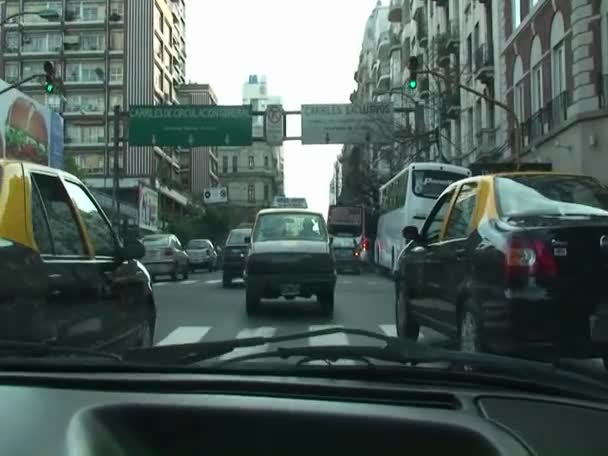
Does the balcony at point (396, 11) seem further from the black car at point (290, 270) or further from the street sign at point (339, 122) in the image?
the black car at point (290, 270)

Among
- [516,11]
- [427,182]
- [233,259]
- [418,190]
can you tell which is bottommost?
[233,259]

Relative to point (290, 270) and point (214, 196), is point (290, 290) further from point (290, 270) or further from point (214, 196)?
point (214, 196)

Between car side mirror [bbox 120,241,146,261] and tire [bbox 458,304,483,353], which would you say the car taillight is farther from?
car side mirror [bbox 120,241,146,261]

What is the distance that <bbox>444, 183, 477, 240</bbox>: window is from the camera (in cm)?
713

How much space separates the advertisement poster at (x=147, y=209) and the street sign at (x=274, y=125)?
2336 cm

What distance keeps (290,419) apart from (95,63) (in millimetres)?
Result: 83459

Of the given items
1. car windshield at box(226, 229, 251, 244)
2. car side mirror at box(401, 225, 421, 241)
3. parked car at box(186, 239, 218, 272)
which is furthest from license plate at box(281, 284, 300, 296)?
parked car at box(186, 239, 218, 272)

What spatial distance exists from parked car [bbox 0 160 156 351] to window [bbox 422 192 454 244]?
296cm

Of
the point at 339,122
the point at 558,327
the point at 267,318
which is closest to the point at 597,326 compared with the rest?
the point at 558,327

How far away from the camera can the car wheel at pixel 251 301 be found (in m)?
13.4

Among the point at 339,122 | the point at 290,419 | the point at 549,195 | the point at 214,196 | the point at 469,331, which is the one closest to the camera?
the point at 290,419

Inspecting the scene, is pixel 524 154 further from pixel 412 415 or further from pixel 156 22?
pixel 156 22

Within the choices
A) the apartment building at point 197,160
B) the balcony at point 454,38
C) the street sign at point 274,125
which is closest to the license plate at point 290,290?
the street sign at point 274,125

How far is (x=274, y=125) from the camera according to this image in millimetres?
34500
